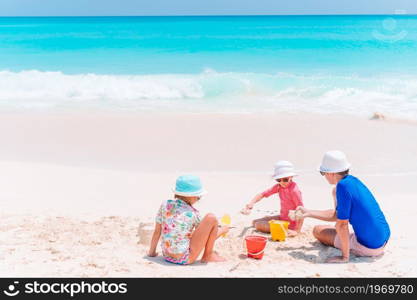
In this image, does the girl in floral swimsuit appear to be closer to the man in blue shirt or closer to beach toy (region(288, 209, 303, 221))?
beach toy (region(288, 209, 303, 221))

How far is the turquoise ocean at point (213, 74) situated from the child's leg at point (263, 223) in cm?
820

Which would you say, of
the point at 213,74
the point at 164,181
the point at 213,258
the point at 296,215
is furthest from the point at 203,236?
the point at 213,74

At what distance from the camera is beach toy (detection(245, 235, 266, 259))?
14.9 feet

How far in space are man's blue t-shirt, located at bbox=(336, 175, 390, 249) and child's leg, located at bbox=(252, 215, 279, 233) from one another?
1108 mm

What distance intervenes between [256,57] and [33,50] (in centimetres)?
1241

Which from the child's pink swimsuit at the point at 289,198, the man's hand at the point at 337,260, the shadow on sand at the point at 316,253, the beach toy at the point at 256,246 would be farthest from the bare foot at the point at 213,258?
the child's pink swimsuit at the point at 289,198

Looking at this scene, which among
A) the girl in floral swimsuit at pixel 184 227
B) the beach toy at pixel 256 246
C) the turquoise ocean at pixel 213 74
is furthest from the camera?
the turquoise ocean at pixel 213 74

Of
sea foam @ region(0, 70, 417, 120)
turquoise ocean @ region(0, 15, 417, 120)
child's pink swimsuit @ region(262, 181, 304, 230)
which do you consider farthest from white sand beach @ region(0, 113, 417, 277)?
turquoise ocean @ region(0, 15, 417, 120)

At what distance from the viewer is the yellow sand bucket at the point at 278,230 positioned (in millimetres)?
5086

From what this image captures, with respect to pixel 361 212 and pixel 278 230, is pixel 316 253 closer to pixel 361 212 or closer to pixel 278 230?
pixel 278 230

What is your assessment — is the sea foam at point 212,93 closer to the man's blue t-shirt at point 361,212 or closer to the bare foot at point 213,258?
the man's blue t-shirt at point 361,212

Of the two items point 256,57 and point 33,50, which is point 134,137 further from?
point 33,50

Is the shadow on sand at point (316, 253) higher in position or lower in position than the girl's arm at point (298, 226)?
lower

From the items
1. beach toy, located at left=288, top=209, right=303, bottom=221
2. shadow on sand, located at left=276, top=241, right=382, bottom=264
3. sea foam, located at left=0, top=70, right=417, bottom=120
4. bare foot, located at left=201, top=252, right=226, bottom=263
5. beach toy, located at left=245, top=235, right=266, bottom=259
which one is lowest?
bare foot, located at left=201, top=252, right=226, bottom=263
